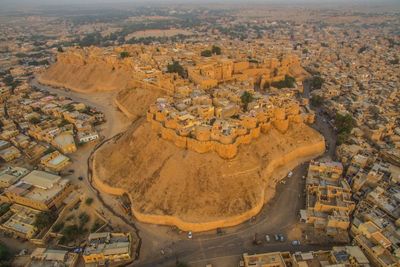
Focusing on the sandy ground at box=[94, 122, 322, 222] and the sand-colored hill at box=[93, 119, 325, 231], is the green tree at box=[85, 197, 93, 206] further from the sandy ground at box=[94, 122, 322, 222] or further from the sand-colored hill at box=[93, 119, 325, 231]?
the sandy ground at box=[94, 122, 322, 222]

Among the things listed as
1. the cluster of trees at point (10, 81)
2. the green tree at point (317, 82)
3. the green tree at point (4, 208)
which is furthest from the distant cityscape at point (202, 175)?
the cluster of trees at point (10, 81)

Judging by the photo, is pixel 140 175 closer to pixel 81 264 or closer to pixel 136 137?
pixel 136 137

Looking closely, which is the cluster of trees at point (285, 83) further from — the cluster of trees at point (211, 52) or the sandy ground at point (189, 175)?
the sandy ground at point (189, 175)

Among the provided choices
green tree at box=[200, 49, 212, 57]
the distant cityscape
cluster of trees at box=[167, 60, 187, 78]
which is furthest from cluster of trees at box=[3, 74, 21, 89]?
green tree at box=[200, 49, 212, 57]

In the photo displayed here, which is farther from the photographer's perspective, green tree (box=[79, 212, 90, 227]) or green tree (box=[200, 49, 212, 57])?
green tree (box=[200, 49, 212, 57])

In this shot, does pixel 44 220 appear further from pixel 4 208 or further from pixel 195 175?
pixel 195 175
